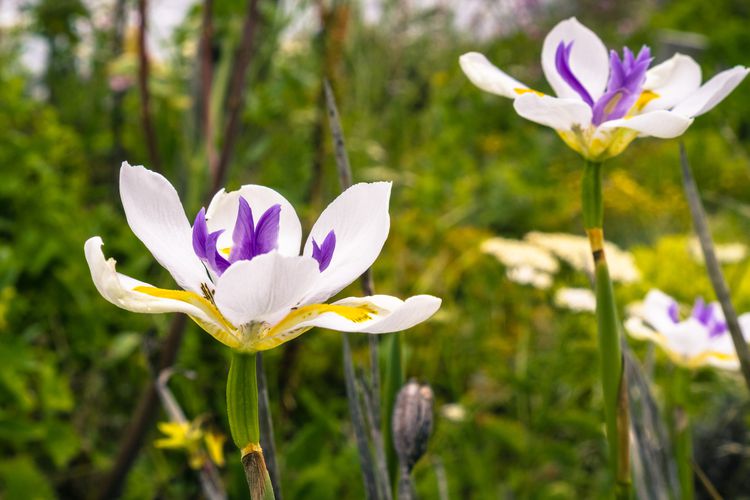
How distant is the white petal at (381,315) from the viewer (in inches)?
9.9

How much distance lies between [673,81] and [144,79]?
648mm

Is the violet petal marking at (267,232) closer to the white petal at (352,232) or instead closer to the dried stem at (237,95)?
the white petal at (352,232)

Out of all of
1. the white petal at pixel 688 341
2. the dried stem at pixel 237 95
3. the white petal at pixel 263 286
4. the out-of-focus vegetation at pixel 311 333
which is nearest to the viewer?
the white petal at pixel 263 286

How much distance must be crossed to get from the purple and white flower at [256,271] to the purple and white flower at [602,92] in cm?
10

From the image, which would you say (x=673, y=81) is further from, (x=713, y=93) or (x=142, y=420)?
(x=142, y=420)

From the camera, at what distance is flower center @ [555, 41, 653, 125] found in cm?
38

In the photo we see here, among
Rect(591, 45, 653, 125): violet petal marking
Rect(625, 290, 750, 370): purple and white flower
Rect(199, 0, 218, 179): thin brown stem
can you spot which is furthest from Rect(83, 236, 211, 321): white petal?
Rect(199, 0, 218, 179): thin brown stem

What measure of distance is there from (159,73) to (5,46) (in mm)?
1539

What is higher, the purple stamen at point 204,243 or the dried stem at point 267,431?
the purple stamen at point 204,243

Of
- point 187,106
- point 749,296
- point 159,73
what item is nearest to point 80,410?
point 187,106

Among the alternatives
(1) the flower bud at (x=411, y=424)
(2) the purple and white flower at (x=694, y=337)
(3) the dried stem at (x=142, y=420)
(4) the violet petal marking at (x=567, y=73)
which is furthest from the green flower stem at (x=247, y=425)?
(3) the dried stem at (x=142, y=420)

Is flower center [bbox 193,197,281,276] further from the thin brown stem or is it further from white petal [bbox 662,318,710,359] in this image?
the thin brown stem

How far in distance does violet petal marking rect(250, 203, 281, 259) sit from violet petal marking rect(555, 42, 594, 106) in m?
0.19

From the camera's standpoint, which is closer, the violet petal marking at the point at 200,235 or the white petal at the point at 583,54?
the violet petal marking at the point at 200,235
